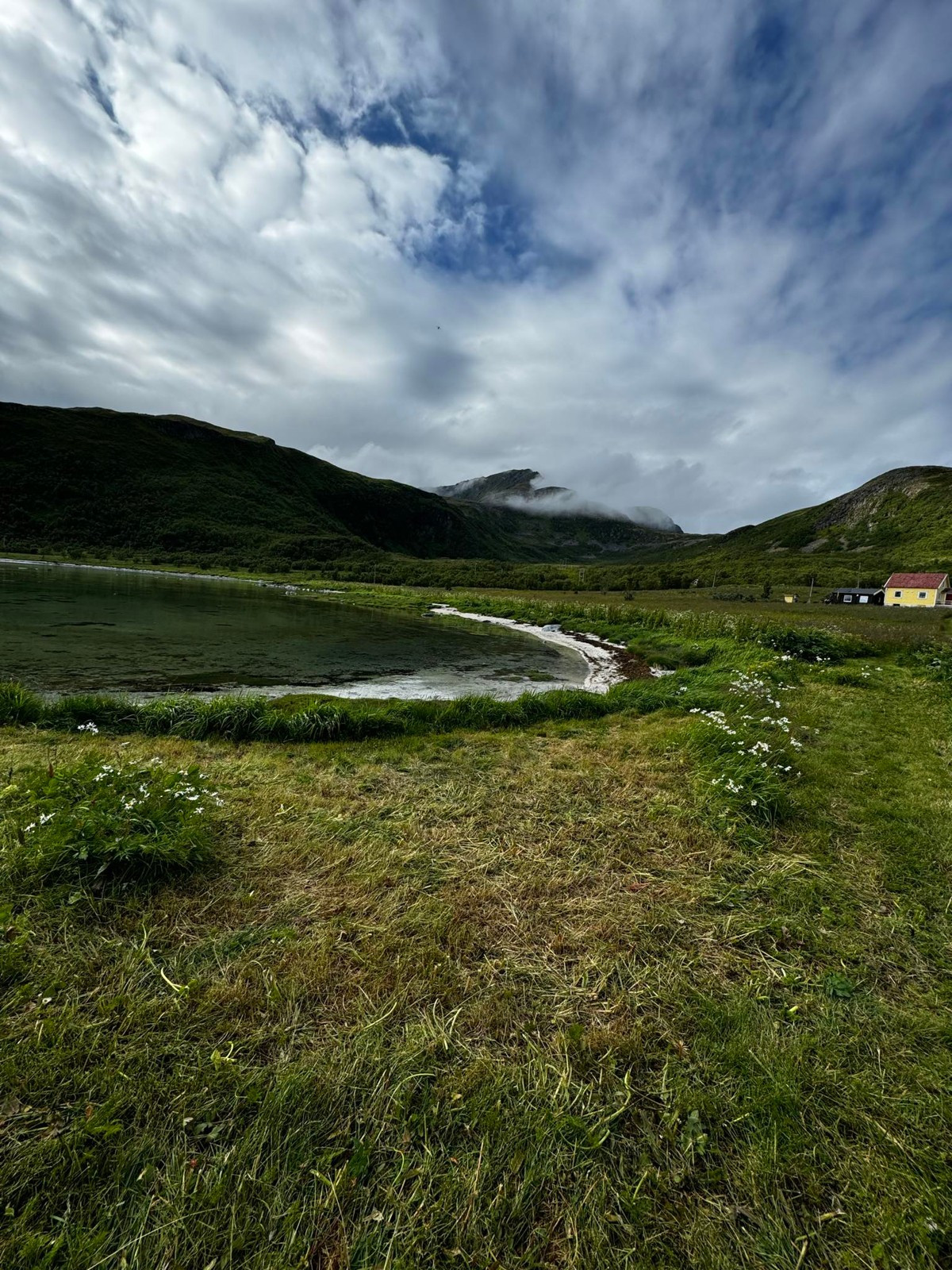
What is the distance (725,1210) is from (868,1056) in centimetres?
168

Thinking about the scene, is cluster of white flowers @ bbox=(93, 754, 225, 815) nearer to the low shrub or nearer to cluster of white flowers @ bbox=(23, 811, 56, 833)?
the low shrub

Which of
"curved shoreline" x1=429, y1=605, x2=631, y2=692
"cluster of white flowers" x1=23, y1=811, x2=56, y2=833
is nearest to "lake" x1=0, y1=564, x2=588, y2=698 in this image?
"curved shoreline" x1=429, y1=605, x2=631, y2=692

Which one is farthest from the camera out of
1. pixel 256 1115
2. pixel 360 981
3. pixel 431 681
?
pixel 431 681

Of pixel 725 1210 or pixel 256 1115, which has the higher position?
pixel 256 1115

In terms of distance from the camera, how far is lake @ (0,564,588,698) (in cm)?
1689

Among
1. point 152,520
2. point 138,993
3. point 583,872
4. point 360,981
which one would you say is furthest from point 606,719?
point 152,520

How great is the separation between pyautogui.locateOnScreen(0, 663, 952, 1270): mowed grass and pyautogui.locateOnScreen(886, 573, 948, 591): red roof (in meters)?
88.1

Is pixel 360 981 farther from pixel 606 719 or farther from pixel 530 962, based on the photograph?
pixel 606 719

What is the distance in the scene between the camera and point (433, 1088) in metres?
3.02

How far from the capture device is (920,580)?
238 feet

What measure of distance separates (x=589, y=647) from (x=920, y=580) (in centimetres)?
7104

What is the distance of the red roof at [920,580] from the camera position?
70.7 meters

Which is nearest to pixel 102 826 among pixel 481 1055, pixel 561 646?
pixel 481 1055

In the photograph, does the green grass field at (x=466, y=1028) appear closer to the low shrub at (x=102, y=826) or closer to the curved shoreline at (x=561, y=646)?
the low shrub at (x=102, y=826)
